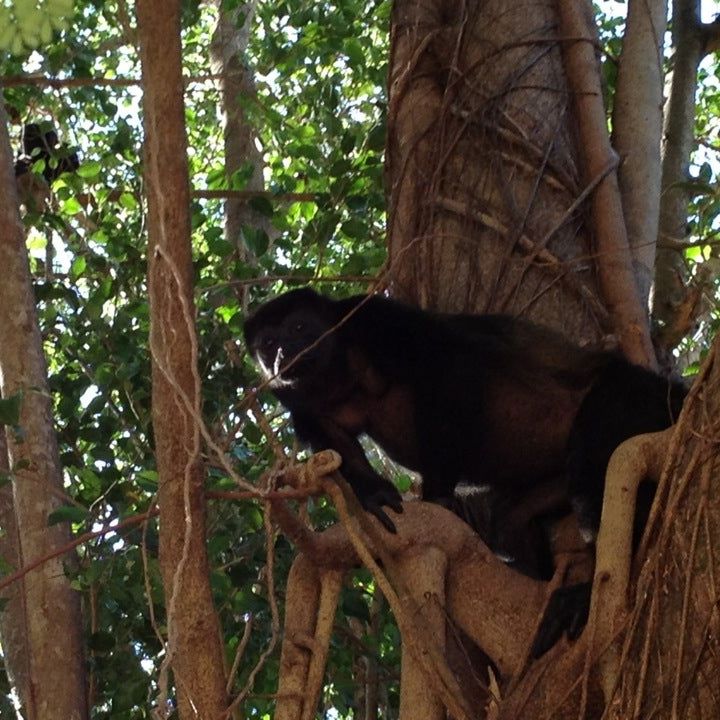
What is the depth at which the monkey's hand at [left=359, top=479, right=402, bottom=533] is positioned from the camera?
3.05 metres

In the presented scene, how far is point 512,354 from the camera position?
360 centimetres

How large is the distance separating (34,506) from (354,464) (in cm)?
94

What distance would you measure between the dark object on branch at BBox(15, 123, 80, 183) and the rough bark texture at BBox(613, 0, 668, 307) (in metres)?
2.04

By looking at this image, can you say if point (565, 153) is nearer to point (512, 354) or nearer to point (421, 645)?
point (512, 354)

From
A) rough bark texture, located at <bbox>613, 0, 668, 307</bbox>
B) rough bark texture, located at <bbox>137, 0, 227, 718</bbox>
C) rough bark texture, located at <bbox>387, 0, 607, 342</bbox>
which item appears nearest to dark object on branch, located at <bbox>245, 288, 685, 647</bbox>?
rough bark texture, located at <bbox>387, 0, 607, 342</bbox>

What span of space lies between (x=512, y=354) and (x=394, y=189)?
0.82 meters

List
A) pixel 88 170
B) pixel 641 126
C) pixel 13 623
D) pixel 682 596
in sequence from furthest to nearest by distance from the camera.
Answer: pixel 88 170
pixel 641 126
pixel 13 623
pixel 682 596

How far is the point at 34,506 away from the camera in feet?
12.0

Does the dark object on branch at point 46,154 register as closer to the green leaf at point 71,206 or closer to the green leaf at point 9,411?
the green leaf at point 71,206

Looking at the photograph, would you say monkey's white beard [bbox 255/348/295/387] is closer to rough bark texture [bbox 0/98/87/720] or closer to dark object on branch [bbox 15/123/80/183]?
rough bark texture [bbox 0/98/87/720]

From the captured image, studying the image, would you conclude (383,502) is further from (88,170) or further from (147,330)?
(88,170)

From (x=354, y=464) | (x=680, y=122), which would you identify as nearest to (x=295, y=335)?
(x=354, y=464)

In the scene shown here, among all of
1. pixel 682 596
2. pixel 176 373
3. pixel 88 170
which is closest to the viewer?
pixel 682 596

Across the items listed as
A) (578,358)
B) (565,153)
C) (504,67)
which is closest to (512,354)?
(578,358)
